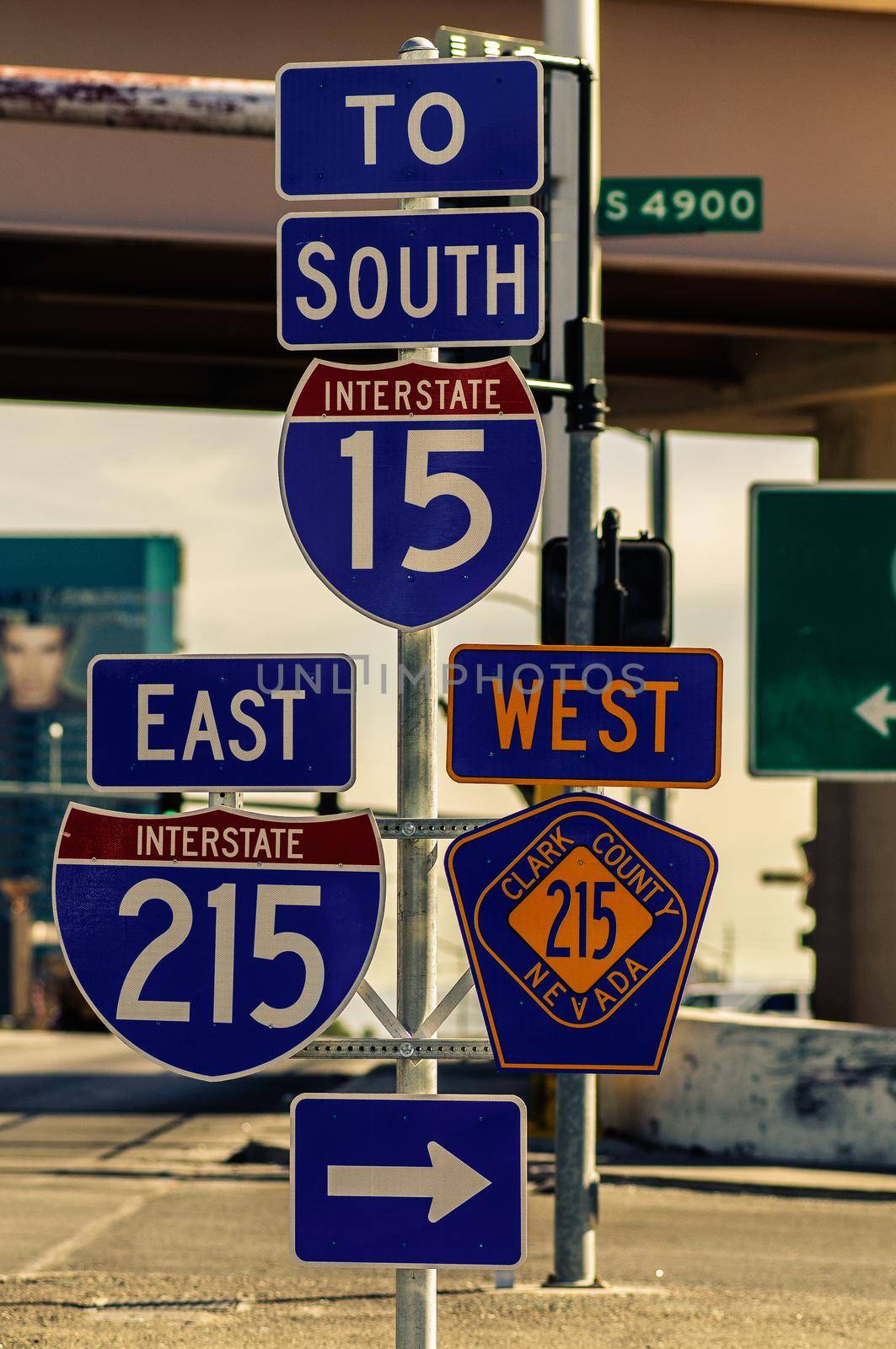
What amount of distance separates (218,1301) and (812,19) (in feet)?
33.6

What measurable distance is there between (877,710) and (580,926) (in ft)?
22.0

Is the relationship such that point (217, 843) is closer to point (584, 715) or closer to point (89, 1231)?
point (584, 715)

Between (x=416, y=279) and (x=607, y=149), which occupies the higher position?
(x=607, y=149)

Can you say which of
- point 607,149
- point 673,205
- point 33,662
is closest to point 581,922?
point 673,205

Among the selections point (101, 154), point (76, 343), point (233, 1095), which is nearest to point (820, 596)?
point (101, 154)

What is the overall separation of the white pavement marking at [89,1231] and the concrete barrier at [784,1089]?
3.67m

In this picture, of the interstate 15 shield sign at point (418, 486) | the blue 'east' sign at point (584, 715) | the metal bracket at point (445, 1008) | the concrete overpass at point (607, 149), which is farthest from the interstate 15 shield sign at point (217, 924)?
the concrete overpass at point (607, 149)

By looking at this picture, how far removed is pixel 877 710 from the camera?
10.5 metres

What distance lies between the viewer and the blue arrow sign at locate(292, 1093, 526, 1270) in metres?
4.09

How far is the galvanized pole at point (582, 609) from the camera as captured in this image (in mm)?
8602

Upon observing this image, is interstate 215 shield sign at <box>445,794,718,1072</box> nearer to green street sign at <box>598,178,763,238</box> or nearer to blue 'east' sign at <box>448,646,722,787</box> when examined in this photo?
blue 'east' sign at <box>448,646,722,787</box>

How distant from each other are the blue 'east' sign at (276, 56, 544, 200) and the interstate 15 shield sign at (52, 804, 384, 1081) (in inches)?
62.7

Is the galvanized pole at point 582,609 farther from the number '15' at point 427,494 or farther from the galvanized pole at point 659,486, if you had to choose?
the galvanized pole at point 659,486

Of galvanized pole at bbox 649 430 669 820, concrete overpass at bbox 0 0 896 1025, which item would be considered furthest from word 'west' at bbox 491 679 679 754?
galvanized pole at bbox 649 430 669 820
